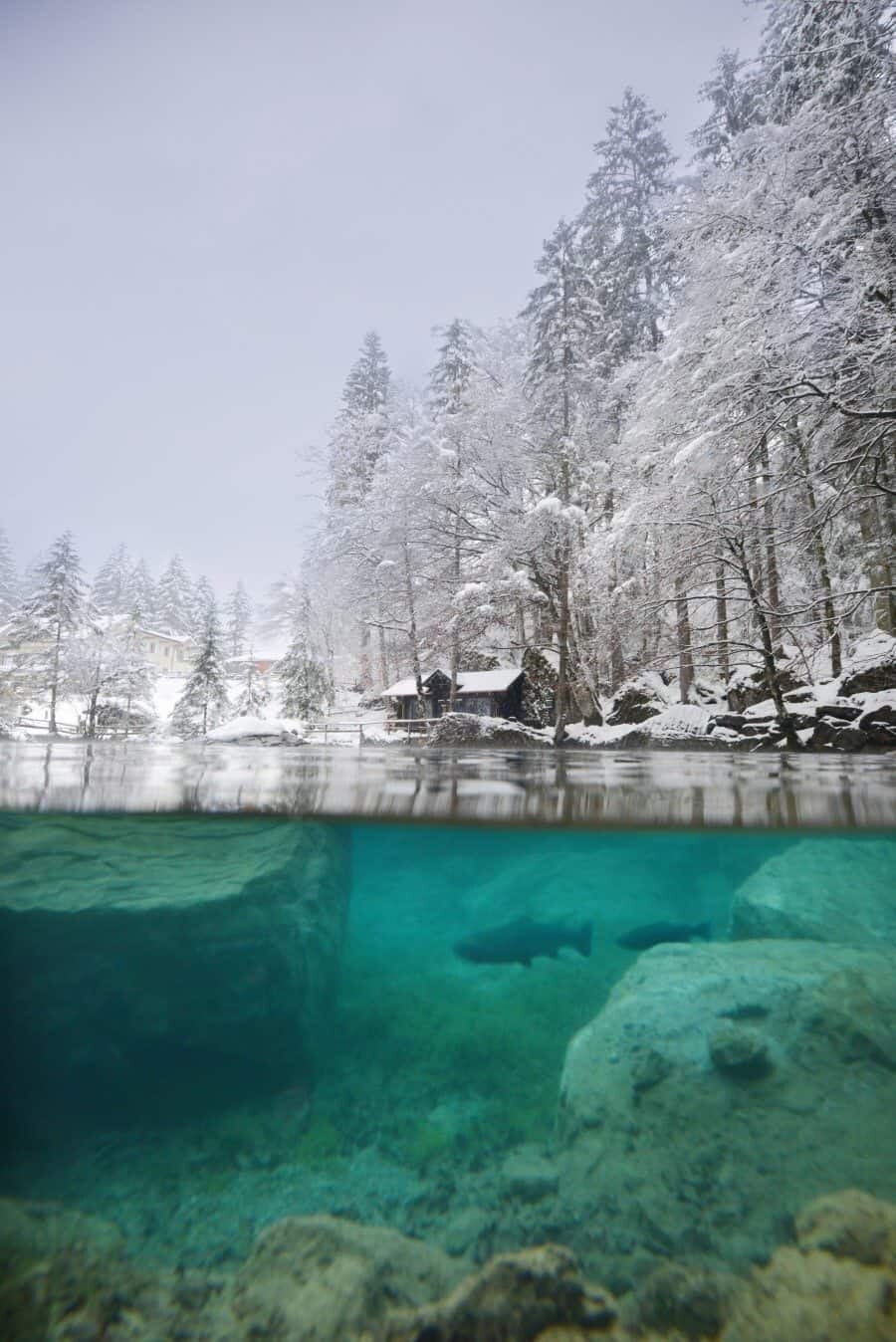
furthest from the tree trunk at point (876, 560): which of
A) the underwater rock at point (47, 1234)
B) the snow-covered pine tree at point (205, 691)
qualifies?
the snow-covered pine tree at point (205, 691)

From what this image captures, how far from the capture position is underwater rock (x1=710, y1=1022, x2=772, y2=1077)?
4.73 meters

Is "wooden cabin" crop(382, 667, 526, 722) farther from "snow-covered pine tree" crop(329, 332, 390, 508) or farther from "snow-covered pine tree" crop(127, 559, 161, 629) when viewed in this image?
"snow-covered pine tree" crop(127, 559, 161, 629)

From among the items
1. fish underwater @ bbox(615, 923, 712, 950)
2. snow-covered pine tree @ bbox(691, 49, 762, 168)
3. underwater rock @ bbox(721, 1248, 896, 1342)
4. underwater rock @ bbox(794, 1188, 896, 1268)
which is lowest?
underwater rock @ bbox(721, 1248, 896, 1342)

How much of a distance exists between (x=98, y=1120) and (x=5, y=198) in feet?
46.8

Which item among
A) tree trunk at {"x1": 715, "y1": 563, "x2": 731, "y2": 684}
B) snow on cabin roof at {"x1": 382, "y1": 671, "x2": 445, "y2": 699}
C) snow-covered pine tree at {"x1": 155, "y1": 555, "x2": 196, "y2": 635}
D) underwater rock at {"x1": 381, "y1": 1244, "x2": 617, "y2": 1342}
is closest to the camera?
underwater rock at {"x1": 381, "y1": 1244, "x2": 617, "y2": 1342}

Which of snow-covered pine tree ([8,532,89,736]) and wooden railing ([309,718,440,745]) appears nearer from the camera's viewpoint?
snow-covered pine tree ([8,532,89,736])

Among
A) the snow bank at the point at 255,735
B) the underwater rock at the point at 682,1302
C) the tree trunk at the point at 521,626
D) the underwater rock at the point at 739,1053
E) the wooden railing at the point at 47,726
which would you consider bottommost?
the underwater rock at the point at 682,1302

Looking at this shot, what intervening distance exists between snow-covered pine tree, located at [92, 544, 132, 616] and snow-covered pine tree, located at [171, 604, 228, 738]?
6940mm

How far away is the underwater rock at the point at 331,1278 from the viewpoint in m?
3.04

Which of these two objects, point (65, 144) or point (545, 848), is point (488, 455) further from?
point (545, 848)

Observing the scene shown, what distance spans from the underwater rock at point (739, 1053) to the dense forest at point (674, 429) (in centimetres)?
648

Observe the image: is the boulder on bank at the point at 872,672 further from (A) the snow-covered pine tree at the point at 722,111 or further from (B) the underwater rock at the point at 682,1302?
(A) the snow-covered pine tree at the point at 722,111

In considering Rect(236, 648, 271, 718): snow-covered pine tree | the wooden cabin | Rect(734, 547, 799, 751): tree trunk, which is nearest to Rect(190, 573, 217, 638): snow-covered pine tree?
Rect(236, 648, 271, 718): snow-covered pine tree

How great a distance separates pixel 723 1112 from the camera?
4.55 metres
